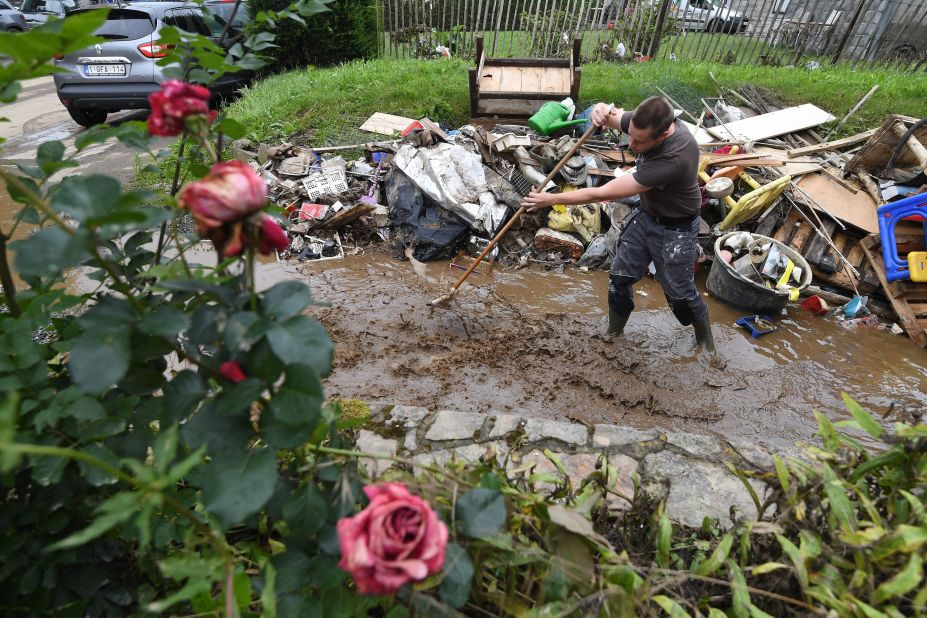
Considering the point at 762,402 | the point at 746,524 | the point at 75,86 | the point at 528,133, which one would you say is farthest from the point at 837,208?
the point at 75,86

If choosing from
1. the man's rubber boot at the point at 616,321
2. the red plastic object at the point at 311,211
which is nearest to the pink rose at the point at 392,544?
the man's rubber boot at the point at 616,321

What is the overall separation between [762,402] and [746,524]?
2.98 metres

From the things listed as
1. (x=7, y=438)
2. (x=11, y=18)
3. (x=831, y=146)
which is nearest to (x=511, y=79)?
(x=831, y=146)

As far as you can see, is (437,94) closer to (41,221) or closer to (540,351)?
(540,351)

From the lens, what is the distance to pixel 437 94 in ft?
25.9

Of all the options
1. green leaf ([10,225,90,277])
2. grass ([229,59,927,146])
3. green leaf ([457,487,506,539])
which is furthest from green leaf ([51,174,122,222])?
grass ([229,59,927,146])

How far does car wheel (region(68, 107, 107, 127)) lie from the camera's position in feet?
28.3

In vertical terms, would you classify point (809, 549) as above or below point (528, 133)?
above

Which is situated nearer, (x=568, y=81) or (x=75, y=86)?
(x=568, y=81)

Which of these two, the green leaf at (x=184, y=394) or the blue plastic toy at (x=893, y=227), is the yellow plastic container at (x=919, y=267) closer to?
the blue plastic toy at (x=893, y=227)

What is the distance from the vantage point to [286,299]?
3.06 ft

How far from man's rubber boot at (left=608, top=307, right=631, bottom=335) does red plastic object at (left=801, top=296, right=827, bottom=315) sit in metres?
2.10

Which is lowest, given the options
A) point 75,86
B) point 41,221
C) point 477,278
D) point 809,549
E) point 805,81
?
point 477,278

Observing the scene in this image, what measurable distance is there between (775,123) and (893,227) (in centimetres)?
291
